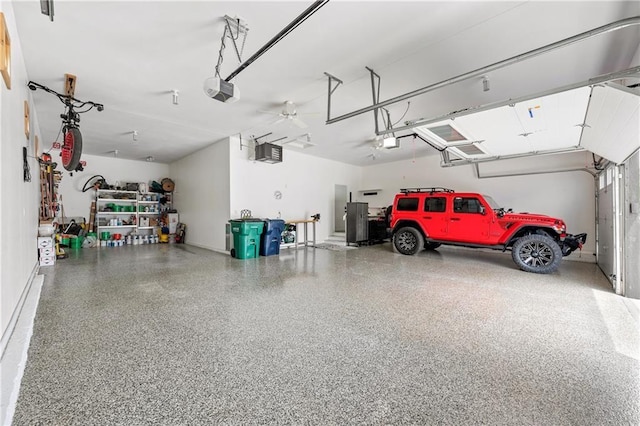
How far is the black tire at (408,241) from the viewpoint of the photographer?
639 centimetres

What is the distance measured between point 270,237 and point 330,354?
4.62 metres

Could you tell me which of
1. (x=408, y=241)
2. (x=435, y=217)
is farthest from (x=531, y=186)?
(x=408, y=241)

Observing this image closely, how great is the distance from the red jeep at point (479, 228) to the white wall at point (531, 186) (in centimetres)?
151

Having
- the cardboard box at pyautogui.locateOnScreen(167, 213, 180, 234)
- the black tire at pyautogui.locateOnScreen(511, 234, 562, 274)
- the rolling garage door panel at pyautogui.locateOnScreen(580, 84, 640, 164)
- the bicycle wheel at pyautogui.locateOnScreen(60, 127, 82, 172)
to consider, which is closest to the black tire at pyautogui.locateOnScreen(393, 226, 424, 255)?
the black tire at pyautogui.locateOnScreen(511, 234, 562, 274)

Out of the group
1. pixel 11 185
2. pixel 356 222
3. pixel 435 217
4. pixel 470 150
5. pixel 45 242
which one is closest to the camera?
pixel 11 185

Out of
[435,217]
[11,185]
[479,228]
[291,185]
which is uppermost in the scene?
[291,185]

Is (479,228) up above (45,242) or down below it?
above

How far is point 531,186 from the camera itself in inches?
268

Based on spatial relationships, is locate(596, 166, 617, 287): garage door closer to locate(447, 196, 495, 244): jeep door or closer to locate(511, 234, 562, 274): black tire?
locate(511, 234, 562, 274): black tire

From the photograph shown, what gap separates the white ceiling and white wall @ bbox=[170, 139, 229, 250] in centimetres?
216

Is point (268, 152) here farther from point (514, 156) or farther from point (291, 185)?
point (514, 156)

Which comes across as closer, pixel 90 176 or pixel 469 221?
pixel 469 221

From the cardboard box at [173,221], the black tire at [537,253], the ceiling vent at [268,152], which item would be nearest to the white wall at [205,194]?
the cardboard box at [173,221]

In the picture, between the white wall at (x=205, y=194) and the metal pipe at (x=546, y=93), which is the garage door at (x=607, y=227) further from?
the white wall at (x=205, y=194)
